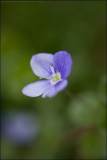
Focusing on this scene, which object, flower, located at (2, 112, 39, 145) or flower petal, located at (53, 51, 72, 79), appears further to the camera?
flower, located at (2, 112, 39, 145)

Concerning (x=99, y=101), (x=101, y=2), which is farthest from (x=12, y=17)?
(x=99, y=101)

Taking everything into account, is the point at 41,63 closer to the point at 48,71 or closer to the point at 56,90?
the point at 48,71

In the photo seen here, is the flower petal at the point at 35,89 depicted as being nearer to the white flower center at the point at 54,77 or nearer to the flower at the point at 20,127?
the white flower center at the point at 54,77

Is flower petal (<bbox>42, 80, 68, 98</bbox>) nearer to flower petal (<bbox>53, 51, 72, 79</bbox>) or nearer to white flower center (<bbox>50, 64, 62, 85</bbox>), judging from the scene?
flower petal (<bbox>53, 51, 72, 79</bbox>)

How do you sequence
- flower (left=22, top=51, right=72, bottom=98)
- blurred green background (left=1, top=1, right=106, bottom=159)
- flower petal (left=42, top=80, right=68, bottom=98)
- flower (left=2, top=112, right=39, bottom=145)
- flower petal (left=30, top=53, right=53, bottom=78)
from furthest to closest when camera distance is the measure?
flower (left=2, top=112, right=39, bottom=145), blurred green background (left=1, top=1, right=106, bottom=159), flower petal (left=30, top=53, right=53, bottom=78), flower (left=22, top=51, right=72, bottom=98), flower petal (left=42, top=80, right=68, bottom=98)

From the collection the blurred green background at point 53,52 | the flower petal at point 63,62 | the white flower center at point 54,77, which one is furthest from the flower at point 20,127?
the flower petal at point 63,62

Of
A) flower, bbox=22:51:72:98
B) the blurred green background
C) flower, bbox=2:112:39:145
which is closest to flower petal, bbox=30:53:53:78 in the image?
flower, bbox=22:51:72:98

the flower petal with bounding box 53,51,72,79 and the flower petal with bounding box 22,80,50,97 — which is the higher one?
the flower petal with bounding box 53,51,72,79

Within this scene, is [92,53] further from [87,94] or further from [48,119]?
[48,119]
